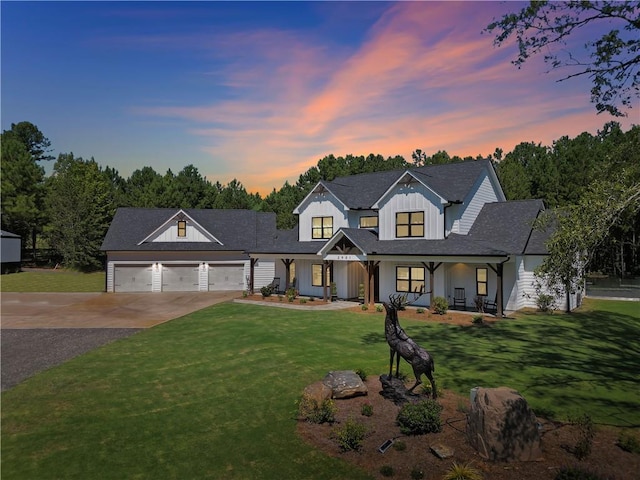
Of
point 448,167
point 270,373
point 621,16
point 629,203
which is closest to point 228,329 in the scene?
point 270,373

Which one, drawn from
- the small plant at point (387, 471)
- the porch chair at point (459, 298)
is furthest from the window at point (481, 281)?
the small plant at point (387, 471)

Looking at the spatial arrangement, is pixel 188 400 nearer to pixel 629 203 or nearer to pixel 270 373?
pixel 270 373

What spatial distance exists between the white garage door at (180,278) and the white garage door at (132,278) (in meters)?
1.52

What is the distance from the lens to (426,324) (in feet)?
69.2

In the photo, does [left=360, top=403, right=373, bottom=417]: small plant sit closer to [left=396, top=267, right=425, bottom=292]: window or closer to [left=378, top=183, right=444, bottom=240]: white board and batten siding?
[left=396, top=267, right=425, bottom=292]: window

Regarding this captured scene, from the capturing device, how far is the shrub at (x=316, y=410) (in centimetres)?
948

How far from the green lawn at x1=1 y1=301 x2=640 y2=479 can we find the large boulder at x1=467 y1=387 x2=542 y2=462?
2511 millimetres

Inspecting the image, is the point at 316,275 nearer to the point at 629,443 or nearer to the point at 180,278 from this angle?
the point at 180,278

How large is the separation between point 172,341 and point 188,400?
23.9ft

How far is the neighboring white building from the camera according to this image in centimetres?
4834

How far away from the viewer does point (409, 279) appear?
27.0m

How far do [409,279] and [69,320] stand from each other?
21.0 m

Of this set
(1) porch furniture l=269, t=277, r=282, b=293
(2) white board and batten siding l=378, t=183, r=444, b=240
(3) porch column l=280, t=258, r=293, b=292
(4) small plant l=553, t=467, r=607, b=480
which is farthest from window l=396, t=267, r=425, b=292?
(4) small plant l=553, t=467, r=607, b=480

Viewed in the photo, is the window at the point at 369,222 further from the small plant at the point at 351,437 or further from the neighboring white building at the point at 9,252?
the neighboring white building at the point at 9,252
